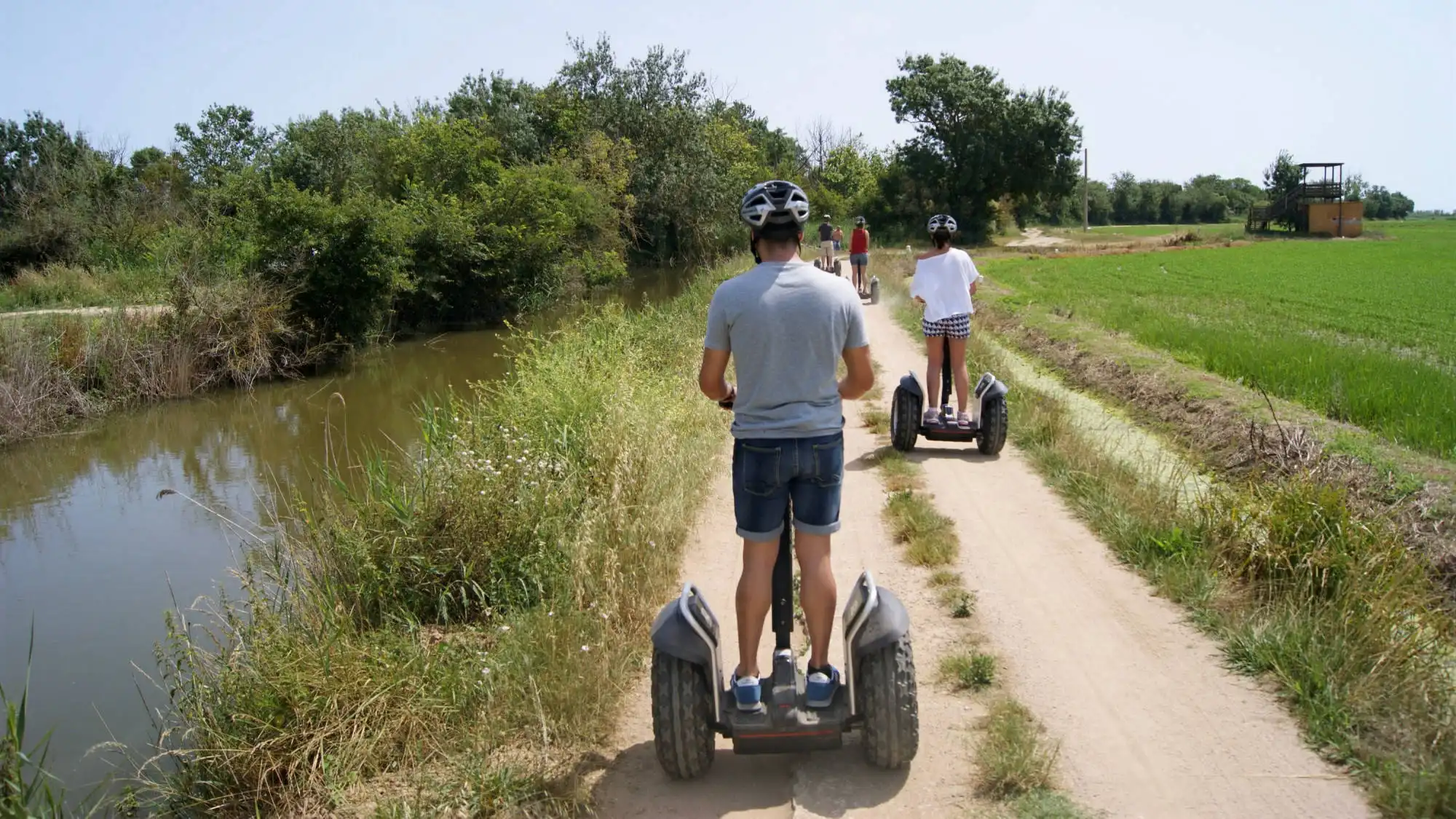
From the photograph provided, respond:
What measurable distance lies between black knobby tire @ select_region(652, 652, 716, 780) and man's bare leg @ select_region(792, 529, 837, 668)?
463 mm

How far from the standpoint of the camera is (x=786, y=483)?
145 inches

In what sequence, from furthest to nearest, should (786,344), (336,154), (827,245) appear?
(336,154), (827,245), (786,344)

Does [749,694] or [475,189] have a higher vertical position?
[475,189]

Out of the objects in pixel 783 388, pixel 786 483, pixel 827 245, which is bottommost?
pixel 786 483

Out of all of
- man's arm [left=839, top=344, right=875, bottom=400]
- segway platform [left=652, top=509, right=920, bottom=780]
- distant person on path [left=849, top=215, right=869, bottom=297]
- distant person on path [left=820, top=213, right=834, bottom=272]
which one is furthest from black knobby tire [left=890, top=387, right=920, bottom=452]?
distant person on path [left=820, top=213, right=834, bottom=272]

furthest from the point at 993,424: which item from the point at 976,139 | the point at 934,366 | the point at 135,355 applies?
the point at 976,139

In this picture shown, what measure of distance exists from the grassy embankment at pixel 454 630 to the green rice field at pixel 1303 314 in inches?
250

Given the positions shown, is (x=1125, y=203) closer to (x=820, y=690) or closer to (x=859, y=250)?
(x=859, y=250)

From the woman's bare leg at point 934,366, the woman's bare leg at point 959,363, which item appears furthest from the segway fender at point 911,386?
the woman's bare leg at point 959,363

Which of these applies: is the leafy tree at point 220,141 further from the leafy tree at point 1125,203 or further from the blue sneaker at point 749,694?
the leafy tree at point 1125,203

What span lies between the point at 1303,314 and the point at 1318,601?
701 inches

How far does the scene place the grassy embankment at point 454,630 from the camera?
→ 166 inches

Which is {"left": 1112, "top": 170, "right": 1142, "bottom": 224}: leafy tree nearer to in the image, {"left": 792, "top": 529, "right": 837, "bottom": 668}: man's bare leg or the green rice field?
the green rice field

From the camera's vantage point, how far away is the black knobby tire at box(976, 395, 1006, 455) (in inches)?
341
